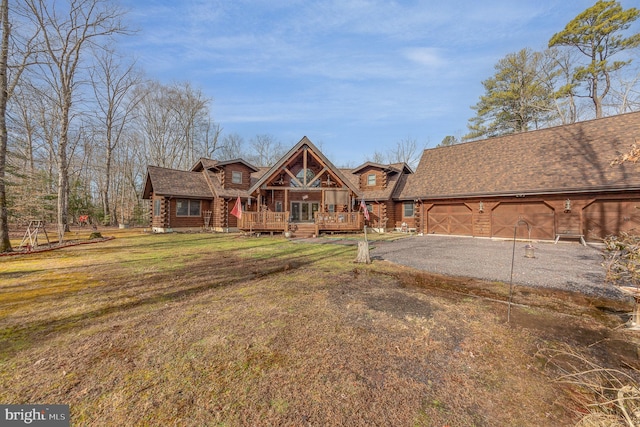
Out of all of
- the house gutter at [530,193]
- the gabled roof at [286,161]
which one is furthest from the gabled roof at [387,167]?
the gabled roof at [286,161]

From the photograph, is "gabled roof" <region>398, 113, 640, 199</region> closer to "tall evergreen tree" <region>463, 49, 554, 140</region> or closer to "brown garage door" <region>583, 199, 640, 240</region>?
"brown garage door" <region>583, 199, 640, 240</region>

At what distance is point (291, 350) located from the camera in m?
3.19

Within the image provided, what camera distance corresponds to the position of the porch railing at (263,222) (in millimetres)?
16781

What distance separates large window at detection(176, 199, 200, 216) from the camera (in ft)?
67.4

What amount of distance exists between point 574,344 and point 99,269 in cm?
1090

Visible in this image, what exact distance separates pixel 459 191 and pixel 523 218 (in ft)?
12.2

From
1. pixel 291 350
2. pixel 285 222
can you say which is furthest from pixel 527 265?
pixel 285 222

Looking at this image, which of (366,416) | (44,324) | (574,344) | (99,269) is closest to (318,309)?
(366,416)

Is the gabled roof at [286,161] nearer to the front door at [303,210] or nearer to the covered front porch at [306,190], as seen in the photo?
the covered front porch at [306,190]

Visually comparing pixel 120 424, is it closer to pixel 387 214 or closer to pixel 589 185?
pixel 589 185

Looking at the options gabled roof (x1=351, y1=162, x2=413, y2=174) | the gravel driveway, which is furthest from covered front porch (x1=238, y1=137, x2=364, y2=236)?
the gravel driveway

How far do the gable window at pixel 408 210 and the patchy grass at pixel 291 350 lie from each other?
49.4 ft

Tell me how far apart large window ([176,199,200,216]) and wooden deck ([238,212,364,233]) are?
695cm

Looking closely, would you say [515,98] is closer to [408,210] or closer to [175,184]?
[408,210]
